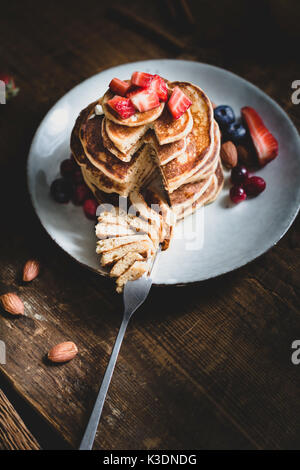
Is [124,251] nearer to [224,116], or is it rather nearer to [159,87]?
[159,87]

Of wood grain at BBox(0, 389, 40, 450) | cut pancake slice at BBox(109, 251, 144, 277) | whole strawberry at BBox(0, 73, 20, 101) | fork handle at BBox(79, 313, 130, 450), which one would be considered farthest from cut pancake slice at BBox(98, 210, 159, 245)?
whole strawberry at BBox(0, 73, 20, 101)

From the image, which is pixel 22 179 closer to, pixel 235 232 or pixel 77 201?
pixel 77 201

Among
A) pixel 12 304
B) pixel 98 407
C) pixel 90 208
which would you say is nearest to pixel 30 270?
pixel 12 304

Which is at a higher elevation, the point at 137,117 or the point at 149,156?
the point at 137,117

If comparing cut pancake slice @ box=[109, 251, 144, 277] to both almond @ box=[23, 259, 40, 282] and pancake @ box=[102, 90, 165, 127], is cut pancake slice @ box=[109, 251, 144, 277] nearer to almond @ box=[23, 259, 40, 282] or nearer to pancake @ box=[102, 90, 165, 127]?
almond @ box=[23, 259, 40, 282]

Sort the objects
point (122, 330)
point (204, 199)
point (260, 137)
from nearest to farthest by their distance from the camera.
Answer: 1. point (122, 330)
2. point (204, 199)
3. point (260, 137)
